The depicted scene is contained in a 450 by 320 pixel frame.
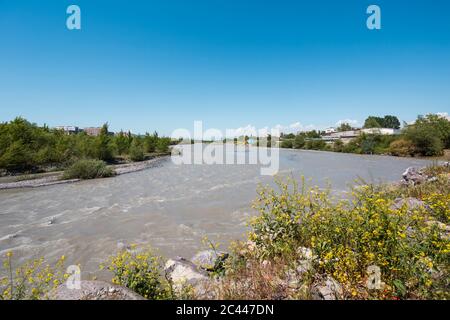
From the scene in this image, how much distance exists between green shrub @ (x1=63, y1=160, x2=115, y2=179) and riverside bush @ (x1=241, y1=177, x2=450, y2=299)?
1624cm

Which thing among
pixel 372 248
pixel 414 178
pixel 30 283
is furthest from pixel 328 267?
pixel 414 178

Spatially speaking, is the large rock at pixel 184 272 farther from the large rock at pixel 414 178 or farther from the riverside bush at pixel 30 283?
the large rock at pixel 414 178

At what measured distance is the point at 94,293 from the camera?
1.92 meters

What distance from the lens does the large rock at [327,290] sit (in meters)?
2.14

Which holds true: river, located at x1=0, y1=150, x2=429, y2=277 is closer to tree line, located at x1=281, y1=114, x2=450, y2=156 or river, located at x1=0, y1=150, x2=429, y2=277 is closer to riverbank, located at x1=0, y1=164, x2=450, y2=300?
riverbank, located at x1=0, y1=164, x2=450, y2=300

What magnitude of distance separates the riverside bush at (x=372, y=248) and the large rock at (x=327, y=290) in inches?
2.9

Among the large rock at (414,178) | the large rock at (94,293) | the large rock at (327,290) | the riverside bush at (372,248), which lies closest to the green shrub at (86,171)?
the large rock at (94,293)

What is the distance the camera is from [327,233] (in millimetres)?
2785

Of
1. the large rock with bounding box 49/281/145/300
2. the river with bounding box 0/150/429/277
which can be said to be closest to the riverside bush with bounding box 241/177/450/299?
the large rock with bounding box 49/281/145/300

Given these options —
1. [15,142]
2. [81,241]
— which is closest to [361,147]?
[81,241]

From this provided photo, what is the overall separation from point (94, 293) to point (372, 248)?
2.96m

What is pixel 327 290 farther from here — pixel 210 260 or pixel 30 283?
pixel 30 283

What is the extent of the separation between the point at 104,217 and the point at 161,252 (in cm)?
389

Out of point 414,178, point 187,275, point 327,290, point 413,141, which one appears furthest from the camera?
point 413,141
